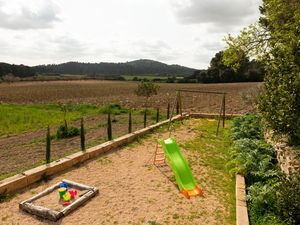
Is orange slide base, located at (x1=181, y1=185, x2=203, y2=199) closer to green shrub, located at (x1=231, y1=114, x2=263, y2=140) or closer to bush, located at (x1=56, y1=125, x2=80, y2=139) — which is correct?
green shrub, located at (x1=231, y1=114, x2=263, y2=140)

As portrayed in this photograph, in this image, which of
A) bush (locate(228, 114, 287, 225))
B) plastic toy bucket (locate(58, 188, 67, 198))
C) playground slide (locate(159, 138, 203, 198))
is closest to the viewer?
bush (locate(228, 114, 287, 225))

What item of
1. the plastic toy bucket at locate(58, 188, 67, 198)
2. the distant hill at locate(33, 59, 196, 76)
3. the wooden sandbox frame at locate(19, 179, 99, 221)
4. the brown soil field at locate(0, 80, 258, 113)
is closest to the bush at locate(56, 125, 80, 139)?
the wooden sandbox frame at locate(19, 179, 99, 221)

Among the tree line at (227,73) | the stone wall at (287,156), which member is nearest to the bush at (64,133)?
the stone wall at (287,156)

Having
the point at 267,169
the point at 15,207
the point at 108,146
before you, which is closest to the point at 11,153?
the point at 108,146

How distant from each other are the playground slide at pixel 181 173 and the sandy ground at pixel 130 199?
20 centimetres

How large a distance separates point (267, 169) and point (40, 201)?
6.21 m

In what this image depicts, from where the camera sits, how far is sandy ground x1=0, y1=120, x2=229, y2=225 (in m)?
6.00

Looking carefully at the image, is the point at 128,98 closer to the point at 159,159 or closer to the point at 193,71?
the point at 159,159

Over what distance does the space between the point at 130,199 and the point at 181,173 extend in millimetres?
1889

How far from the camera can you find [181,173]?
8141mm

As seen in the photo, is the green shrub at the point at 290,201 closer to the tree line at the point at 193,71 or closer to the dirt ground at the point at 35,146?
the dirt ground at the point at 35,146

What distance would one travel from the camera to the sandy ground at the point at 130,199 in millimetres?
6000

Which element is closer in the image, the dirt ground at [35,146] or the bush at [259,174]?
the bush at [259,174]

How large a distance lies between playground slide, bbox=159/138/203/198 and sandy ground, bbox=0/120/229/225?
0.20 meters
